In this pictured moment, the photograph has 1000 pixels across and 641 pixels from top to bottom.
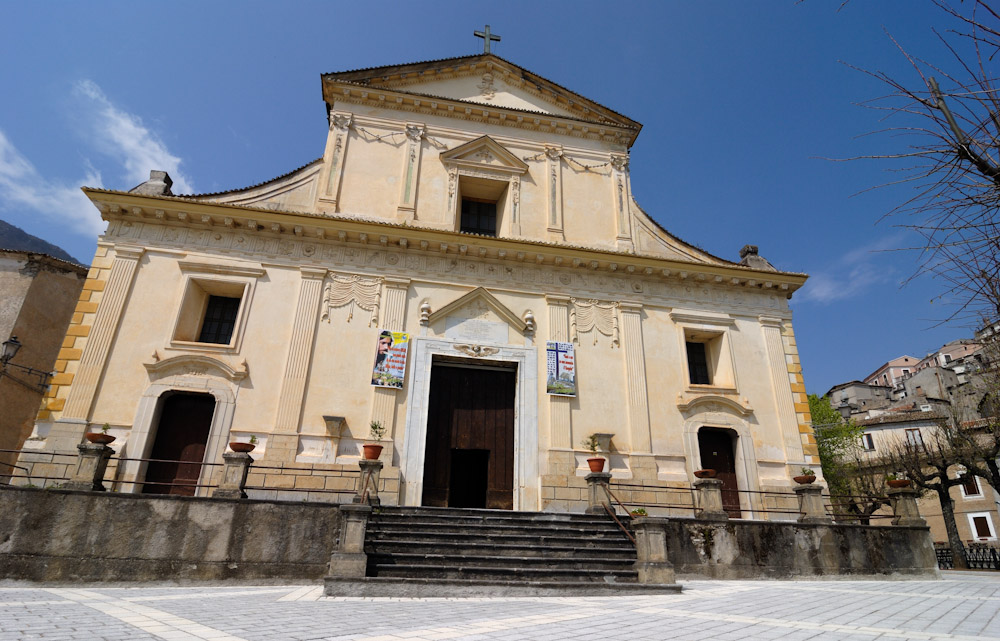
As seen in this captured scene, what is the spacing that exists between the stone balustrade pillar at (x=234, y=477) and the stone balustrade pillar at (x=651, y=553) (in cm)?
738

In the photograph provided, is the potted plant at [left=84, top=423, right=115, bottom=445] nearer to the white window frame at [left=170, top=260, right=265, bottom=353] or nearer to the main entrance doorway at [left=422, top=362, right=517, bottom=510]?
the white window frame at [left=170, top=260, right=265, bottom=353]

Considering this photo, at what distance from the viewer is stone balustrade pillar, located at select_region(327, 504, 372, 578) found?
26.4ft

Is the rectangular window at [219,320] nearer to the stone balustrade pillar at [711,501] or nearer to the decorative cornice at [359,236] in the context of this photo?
the decorative cornice at [359,236]

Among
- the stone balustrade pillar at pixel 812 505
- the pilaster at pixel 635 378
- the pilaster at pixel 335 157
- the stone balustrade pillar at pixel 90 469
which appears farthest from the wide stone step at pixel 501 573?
the pilaster at pixel 335 157

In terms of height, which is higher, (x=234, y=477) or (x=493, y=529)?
(x=234, y=477)

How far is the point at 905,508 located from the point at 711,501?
532 centimetres

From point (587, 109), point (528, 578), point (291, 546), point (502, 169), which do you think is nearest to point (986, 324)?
point (528, 578)

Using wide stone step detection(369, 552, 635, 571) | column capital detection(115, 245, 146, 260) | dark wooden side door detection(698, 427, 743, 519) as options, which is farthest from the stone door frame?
column capital detection(115, 245, 146, 260)

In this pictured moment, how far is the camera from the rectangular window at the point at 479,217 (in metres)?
17.6

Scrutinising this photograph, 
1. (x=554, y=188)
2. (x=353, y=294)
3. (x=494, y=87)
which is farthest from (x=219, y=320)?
(x=494, y=87)

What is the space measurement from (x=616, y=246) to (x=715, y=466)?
718 cm

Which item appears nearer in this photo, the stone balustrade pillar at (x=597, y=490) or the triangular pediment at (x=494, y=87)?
the stone balustrade pillar at (x=597, y=490)

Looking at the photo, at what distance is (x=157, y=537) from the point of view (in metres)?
9.02

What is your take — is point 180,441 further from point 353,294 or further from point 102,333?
point 353,294
